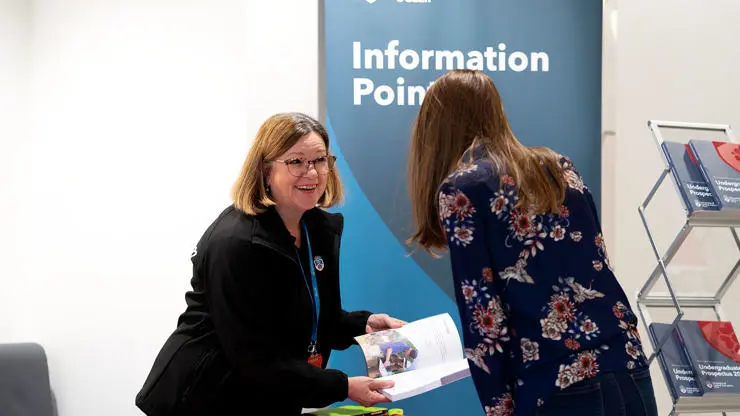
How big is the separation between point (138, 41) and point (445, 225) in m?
2.85

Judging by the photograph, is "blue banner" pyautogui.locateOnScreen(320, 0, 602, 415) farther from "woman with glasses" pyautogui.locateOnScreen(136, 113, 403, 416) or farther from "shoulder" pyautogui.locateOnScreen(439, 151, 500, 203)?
"shoulder" pyautogui.locateOnScreen(439, 151, 500, 203)

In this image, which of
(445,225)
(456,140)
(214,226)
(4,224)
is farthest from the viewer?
(4,224)

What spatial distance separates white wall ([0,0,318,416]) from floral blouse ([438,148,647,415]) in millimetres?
2544

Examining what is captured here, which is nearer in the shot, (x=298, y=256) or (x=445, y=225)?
(x=445, y=225)

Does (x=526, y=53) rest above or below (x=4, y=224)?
above

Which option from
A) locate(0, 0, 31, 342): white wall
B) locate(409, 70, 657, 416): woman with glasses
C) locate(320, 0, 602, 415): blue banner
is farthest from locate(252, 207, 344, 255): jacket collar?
locate(0, 0, 31, 342): white wall

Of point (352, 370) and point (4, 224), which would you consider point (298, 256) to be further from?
point (4, 224)

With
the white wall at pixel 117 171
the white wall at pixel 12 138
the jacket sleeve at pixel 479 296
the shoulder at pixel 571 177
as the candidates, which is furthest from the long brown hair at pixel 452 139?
the white wall at pixel 12 138

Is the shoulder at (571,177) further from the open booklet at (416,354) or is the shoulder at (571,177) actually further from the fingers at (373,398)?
the fingers at (373,398)

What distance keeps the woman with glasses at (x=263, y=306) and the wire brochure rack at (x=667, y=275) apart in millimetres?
1454

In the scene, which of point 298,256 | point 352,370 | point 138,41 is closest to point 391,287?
point 352,370

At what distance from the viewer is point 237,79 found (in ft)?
14.2

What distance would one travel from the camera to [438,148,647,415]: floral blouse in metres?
1.96

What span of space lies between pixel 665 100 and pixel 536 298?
2506 millimetres
